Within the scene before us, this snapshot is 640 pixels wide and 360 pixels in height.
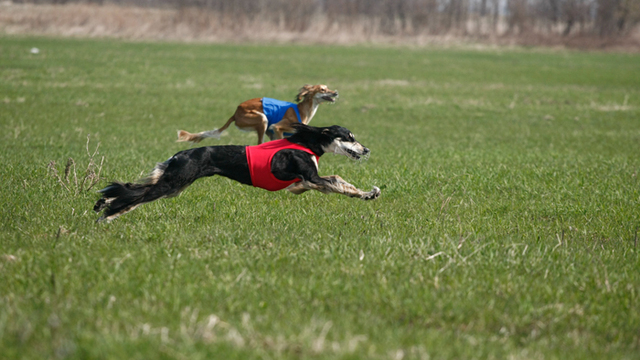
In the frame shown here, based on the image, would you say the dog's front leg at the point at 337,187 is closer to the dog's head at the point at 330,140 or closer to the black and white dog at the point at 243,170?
the black and white dog at the point at 243,170

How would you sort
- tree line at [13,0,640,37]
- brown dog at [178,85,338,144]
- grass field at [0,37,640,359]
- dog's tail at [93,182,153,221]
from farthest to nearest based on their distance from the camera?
tree line at [13,0,640,37] → brown dog at [178,85,338,144] → dog's tail at [93,182,153,221] → grass field at [0,37,640,359]

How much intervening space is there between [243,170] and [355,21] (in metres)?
58.5

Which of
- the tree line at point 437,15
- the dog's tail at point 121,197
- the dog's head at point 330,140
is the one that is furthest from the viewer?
the tree line at point 437,15

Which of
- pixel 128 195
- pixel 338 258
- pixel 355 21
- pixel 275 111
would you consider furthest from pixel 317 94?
pixel 355 21

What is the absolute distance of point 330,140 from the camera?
6113mm

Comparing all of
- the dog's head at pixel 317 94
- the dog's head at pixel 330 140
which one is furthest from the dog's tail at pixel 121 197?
the dog's head at pixel 317 94

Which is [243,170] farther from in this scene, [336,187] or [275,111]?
[275,111]

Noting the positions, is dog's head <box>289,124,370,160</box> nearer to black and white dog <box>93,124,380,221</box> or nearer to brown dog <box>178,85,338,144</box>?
black and white dog <box>93,124,380,221</box>

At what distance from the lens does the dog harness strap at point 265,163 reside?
5898mm

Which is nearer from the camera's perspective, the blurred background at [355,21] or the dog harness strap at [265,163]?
the dog harness strap at [265,163]

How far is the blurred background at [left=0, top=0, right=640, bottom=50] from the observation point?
170 feet

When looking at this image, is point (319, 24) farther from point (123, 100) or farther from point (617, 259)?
point (617, 259)

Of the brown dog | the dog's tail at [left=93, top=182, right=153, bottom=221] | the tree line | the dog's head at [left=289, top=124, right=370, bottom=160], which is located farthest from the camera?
the tree line

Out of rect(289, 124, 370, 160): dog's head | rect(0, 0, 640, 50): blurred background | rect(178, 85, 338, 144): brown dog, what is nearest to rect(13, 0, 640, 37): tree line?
rect(0, 0, 640, 50): blurred background
